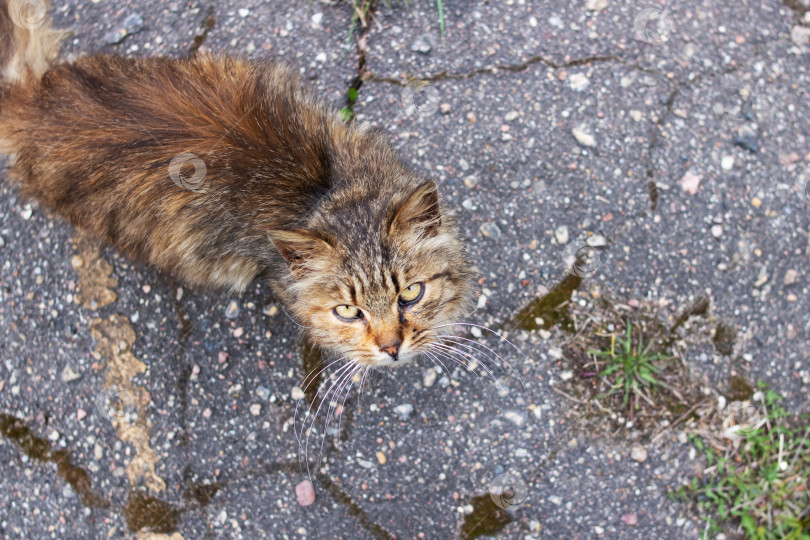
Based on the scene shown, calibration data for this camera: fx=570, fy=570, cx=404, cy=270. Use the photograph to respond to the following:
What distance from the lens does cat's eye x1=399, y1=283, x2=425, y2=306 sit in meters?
2.58

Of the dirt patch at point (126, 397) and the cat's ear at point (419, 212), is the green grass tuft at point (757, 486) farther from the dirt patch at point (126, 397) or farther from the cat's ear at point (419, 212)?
the dirt patch at point (126, 397)

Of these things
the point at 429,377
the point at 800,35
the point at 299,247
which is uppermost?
the point at 800,35

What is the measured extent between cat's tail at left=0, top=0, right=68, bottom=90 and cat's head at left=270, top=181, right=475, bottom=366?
1.72 m

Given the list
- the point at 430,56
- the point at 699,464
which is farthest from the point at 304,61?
the point at 699,464

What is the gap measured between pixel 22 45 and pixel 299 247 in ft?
6.40

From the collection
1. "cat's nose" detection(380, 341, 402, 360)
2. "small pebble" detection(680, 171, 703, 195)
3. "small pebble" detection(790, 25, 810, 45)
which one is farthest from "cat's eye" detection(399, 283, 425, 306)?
"small pebble" detection(790, 25, 810, 45)

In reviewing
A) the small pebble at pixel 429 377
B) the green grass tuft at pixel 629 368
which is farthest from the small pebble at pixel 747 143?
the small pebble at pixel 429 377

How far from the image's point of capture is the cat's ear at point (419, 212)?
2342 millimetres

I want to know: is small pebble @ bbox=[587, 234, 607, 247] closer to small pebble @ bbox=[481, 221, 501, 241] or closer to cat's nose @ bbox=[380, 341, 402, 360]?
small pebble @ bbox=[481, 221, 501, 241]

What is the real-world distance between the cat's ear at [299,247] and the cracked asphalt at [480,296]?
96cm

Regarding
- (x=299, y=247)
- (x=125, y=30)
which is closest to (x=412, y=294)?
(x=299, y=247)

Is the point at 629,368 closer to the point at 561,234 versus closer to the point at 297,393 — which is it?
the point at 561,234

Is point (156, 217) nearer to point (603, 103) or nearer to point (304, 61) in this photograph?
point (304, 61)

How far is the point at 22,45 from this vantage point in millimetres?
2943
